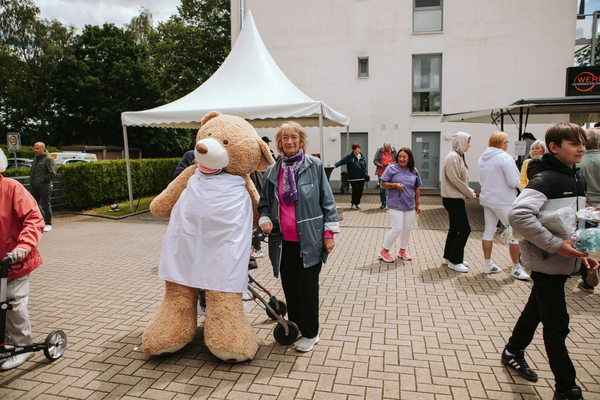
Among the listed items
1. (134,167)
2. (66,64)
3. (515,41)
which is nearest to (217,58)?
(66,64)

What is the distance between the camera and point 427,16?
16.0 m

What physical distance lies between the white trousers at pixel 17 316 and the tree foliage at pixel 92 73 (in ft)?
93.3

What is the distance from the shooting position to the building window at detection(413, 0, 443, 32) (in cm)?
1593

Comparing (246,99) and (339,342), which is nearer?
(339,342)

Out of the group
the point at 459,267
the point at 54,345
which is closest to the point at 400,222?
the point at 459,267

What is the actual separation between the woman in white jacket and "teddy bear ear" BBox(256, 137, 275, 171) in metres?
3.12

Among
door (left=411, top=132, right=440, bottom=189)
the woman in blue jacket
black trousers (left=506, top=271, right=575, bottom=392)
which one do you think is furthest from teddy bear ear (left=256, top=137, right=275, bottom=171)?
door (left=411, top=132, right=440, bottom=189)

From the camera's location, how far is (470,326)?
12.5 feet

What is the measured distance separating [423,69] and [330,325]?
14.9 meters

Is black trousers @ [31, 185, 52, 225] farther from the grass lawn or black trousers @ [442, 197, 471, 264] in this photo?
black trousers @ [442, 197, 471, 264]

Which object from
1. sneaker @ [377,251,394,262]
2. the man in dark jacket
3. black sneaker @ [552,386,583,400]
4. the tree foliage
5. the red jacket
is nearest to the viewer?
black sneaker @ [552,386,583,400]

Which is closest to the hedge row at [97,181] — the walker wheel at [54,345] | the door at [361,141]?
the door at [361,141]

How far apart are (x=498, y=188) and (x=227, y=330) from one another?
158 inches

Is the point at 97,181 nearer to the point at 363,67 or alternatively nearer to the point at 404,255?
the point at 404,255
